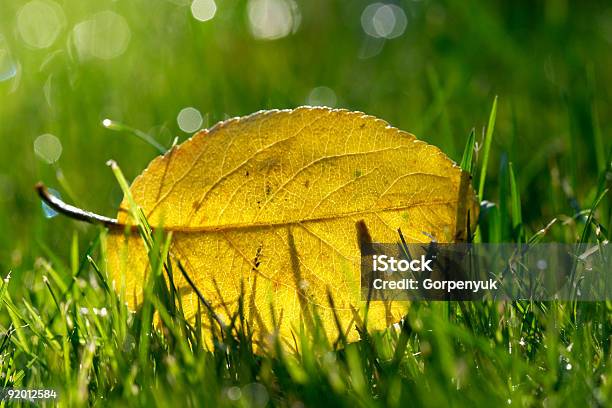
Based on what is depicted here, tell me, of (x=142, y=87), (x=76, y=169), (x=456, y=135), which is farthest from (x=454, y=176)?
(x=142, y=87)

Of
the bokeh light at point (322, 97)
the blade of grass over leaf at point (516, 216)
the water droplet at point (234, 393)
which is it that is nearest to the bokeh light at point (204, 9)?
the bokeh light at point (322, 97)

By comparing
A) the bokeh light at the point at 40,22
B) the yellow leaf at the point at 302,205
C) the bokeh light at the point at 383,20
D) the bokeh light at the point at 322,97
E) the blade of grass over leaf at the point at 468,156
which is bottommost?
the yellow leaf at the point at 302,205

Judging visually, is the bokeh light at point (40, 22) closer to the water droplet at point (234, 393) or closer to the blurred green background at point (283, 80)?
the blurred green background at point (283, 80)

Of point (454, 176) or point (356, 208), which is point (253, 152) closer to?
point (356, 208)

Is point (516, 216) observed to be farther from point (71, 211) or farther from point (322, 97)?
point (322, 97)

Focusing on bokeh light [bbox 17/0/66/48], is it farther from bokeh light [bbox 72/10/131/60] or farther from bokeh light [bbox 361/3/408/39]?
bokeh light [bbox 361/3/408/39]

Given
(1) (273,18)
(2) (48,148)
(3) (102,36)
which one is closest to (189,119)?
(2) (48,148)
